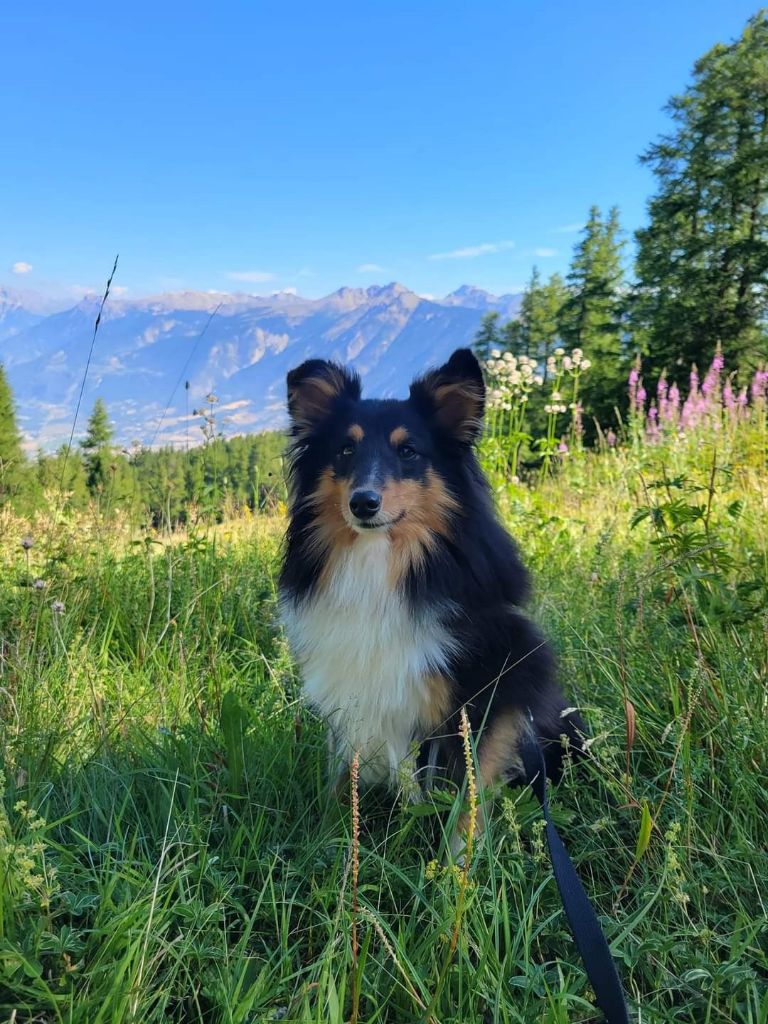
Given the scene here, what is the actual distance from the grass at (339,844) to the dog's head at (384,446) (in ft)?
2.63

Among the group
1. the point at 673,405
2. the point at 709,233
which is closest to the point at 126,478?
the point at 673,405

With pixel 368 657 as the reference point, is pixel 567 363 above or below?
above

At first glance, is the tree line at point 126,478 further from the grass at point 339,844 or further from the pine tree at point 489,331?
the pine tree at point 489,331

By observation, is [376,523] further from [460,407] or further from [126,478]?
[126,478]

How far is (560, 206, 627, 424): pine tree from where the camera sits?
31672 mm

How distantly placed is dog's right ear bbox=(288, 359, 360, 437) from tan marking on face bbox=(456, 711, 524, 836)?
1.43m

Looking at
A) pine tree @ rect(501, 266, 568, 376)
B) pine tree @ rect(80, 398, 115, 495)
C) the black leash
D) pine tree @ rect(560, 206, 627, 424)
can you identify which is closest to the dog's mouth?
the black leash

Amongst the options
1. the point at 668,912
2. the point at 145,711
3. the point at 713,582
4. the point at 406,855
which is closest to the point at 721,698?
the point at 713,582

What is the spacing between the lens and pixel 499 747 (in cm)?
211

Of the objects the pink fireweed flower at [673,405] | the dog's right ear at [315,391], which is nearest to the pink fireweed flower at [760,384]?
the pink fireweed flower at [673,405]

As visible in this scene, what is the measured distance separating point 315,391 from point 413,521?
0.75 metres

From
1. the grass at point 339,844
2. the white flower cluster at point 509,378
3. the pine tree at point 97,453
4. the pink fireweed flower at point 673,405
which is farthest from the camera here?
the pink fireweed flower at point 673,405

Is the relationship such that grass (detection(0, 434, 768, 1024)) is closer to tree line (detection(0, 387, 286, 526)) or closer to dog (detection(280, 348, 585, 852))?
dog (detection(280, 348, 585, 852))

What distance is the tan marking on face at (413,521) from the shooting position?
236 centimetres
